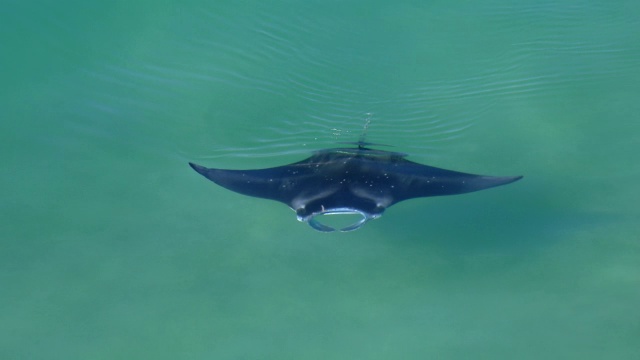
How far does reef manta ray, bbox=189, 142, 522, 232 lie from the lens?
6566 millimetres

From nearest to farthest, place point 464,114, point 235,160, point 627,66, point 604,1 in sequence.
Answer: point 235,160
point 464,114
point 627,66
point 604,1

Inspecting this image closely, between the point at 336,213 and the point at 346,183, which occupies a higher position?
the point at 346,183

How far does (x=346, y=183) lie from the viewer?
6.75 m

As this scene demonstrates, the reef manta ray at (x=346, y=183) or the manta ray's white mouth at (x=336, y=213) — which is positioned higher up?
the reef manta ray at (x=346, y=183)

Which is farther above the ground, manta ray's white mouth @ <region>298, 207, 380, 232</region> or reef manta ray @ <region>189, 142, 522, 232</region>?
reef manta ray @ <region>189, 142, 522, 232</region>

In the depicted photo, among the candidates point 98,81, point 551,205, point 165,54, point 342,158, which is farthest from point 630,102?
point 98,81

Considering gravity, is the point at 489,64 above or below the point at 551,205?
above

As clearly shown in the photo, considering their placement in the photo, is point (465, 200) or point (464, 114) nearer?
point (465, 200)

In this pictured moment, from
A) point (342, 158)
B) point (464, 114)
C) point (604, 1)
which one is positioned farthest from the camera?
point (604, 1)

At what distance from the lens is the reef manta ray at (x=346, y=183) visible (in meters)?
6.57

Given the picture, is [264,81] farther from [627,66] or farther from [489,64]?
[627,66]

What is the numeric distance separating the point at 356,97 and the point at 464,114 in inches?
50.9

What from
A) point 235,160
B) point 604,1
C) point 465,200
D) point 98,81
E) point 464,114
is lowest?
point 465,200

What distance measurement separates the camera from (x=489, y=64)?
953 centimetres
